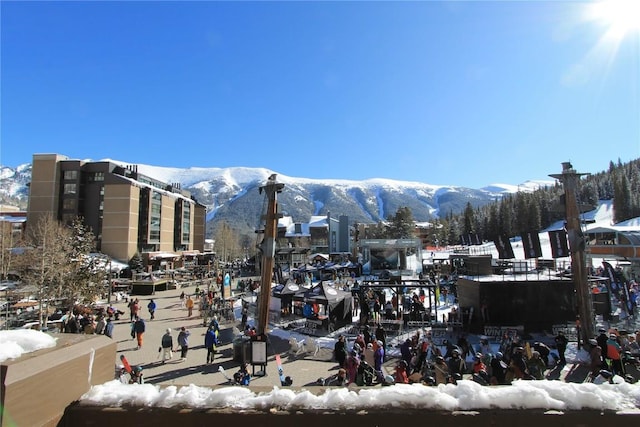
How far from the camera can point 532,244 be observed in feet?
67.4

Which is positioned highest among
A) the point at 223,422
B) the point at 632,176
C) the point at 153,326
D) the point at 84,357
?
the point at 632,176

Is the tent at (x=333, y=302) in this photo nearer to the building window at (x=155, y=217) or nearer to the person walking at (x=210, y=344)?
the person walking at (x=210, y=344)

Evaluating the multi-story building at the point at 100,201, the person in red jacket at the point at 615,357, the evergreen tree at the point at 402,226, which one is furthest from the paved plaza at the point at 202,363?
the evergreen tree at the point at 402,226

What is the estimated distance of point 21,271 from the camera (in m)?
33.9

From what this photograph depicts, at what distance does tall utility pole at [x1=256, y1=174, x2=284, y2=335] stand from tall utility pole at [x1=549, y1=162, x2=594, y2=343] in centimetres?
1138

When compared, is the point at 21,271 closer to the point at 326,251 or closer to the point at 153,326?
the point at 153,326

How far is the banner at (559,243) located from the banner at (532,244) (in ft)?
2.35

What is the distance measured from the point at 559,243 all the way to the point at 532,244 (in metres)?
1.45

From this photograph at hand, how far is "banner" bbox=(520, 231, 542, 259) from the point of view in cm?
2034

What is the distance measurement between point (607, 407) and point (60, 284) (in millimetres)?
29479

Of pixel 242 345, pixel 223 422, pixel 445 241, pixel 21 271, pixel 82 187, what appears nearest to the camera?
pixel 223 422

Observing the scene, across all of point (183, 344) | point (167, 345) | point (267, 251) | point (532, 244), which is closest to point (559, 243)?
point (532, 244)

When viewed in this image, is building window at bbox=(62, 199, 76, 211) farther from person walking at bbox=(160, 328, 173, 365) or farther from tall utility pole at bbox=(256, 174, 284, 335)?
tall utility pole at bbox=(256, 174, 284, 335)

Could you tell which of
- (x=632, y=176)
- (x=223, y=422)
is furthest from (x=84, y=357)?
(x=632, y=176)
